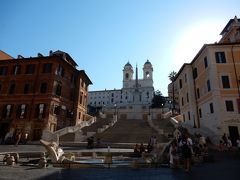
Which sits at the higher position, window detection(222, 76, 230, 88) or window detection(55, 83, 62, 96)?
window detection(55, 83, 62, 96)

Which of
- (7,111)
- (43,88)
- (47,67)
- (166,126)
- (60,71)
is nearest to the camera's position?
(166,126)

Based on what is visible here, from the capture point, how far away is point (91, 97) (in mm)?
127438

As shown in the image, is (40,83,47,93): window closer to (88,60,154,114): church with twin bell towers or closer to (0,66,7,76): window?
(0,66,7,76): window

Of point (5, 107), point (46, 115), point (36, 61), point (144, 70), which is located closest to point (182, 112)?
point (46, 115)

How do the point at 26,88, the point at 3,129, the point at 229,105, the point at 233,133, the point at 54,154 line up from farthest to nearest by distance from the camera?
the point at 26,88 < the point at 3,129 < the point at 229,105 < the point at 233,133 < the point at 54,154

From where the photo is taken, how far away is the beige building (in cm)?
2370

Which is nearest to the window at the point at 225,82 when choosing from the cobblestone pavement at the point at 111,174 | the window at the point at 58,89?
the cobblestone pavement at the point at 111,174

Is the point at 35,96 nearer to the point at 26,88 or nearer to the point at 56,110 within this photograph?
the point at 26,88

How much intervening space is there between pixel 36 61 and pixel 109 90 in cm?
8970

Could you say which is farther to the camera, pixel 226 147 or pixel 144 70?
pixel 144 70

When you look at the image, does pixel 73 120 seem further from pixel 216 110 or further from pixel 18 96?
pixel 216 110

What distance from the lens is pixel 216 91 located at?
2503cm

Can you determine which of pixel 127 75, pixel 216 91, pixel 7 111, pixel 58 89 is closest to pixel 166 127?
pixel 216 91

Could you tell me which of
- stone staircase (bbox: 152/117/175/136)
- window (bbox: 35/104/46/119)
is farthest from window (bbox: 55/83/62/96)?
stone staircase (bbox: 152/117/175/136)
